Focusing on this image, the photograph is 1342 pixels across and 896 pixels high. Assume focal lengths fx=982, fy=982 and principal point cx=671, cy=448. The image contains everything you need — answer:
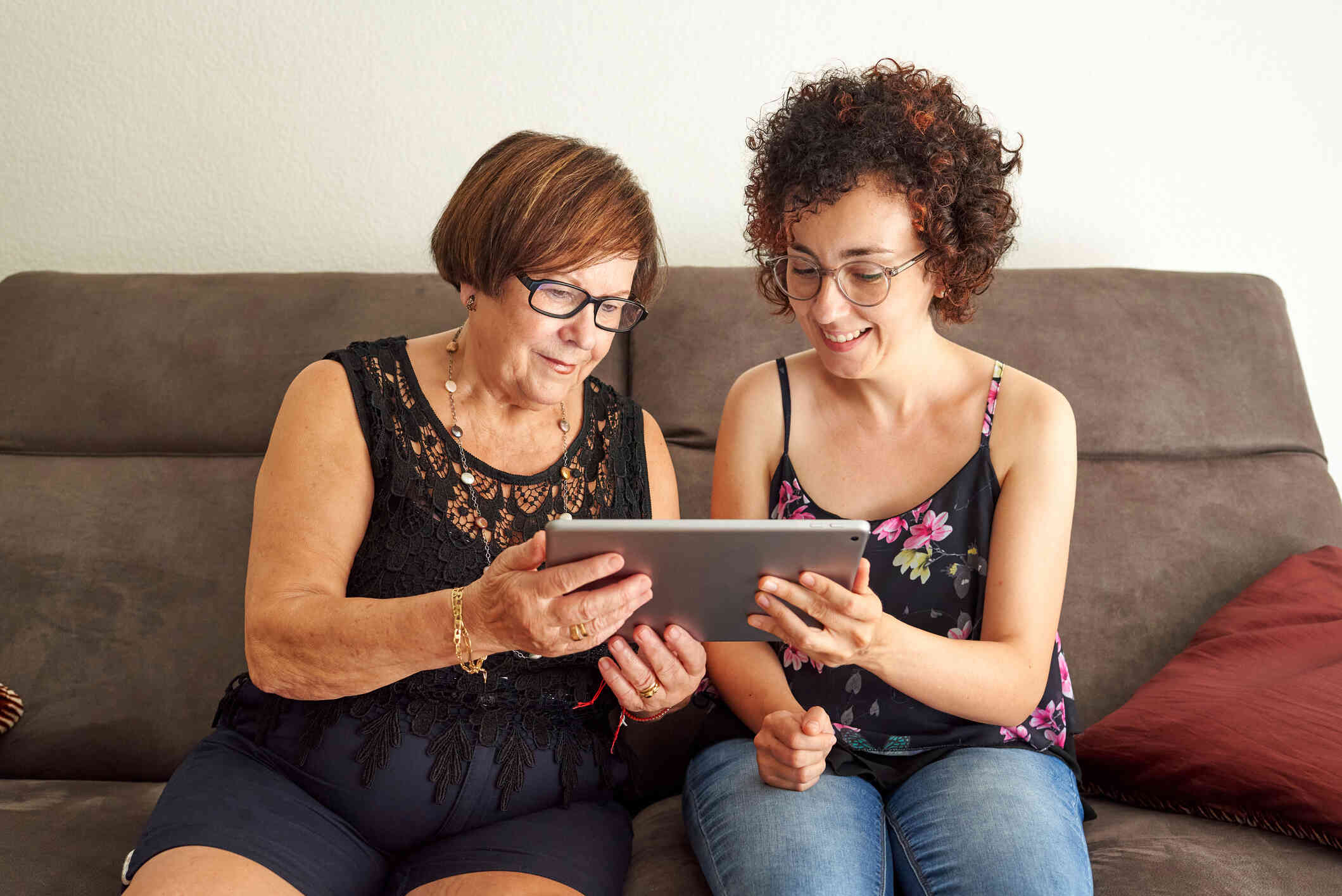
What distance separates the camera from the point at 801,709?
1305mm

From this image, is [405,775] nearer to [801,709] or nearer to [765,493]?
[801,709]

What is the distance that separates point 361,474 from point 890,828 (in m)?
0.81

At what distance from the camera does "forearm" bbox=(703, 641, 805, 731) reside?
133cm

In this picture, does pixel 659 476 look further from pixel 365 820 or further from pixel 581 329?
pixel 365 820

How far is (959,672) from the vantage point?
1.20m

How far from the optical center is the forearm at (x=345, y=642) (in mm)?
1071

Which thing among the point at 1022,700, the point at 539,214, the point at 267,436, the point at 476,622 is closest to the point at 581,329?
the point at 539,214

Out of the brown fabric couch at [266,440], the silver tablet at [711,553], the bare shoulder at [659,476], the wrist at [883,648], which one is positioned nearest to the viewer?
the silver tablet at [711,553]

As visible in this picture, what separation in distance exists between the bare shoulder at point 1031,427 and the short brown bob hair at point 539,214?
0.55 metres

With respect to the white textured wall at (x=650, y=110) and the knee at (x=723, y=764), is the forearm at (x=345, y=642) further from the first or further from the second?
the white textured wall at (x=650, y=110)

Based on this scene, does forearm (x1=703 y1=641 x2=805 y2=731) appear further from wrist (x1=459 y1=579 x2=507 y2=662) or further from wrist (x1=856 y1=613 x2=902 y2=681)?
wrist (x1=459 y1=579 x2=507 y2=662)

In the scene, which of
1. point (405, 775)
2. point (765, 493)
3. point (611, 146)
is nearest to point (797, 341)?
point (765, 493)

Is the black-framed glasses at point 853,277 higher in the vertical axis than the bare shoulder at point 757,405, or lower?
higher

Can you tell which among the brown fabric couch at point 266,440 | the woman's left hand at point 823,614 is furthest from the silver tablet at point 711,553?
the brown fabric couch at point 266,440
